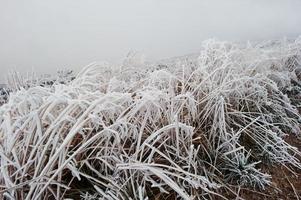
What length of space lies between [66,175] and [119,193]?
24cm

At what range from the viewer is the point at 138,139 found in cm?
174

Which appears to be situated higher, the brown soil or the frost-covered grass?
the frost-covered grass

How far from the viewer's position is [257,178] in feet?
6.38

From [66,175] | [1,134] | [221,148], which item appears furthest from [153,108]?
[1,134]

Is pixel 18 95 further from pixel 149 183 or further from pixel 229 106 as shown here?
pixel 229 106

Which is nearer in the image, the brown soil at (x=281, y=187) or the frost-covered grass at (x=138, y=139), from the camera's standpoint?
the frost-covered grass at (x=138, y=139)

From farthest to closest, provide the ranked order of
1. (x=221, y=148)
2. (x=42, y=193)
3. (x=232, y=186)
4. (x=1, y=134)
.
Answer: (x=221, y=148) < (x=232, y=186) < (x=1, y=134) < (x=42, y=193)

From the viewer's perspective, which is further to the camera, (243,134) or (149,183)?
(243,134)

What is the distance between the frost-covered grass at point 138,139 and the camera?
5.14 ft

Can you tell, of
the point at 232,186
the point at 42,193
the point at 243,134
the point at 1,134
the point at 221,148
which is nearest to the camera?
the point at 42,193

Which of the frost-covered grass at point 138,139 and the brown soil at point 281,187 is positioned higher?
the frost-covered grass at point 138,139

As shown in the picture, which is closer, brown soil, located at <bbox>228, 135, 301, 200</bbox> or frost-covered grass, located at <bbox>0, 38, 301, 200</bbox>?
frost-covered grass, located at <bbox>0, 38, 301, 200</bbox>

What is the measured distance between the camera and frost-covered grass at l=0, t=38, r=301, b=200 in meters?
1.57

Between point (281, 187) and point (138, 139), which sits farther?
point (281, 187)
